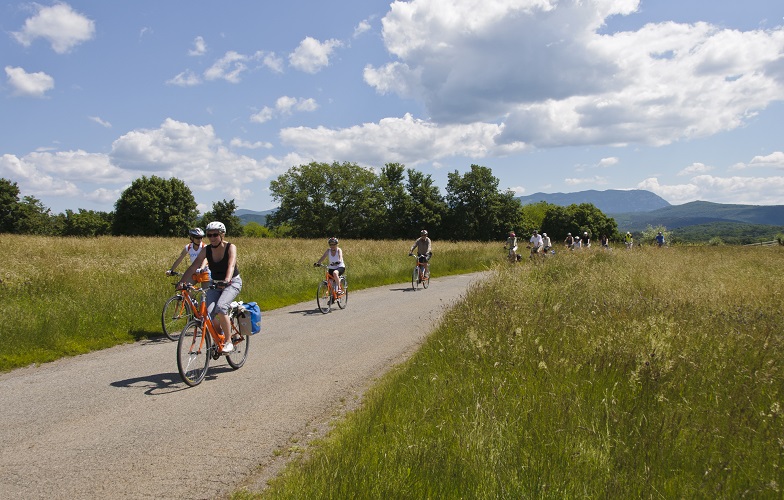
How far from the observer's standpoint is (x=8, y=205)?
230 ft

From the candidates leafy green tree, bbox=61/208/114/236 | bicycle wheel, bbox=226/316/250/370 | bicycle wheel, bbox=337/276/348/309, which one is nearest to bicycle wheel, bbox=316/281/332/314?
bicycle wheel, bbox=337/276/348/309

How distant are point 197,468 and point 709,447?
4.29m

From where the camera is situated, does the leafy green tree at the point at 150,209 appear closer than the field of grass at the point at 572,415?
No

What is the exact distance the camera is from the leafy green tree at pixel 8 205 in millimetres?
69688

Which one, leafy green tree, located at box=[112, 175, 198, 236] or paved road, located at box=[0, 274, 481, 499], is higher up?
leafy green tree, located at box=[112, 175, 198, 236]

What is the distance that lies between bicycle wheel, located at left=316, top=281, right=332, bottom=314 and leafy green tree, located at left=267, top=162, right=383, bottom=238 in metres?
68.9

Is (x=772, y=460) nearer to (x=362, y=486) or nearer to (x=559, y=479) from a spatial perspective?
(x=559, y=479)

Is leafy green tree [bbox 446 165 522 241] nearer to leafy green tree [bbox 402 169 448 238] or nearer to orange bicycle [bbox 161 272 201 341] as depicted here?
leafy green tree [bbox 402 169 448 238]

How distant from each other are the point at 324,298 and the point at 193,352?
649cm

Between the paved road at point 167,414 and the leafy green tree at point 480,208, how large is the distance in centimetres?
7474

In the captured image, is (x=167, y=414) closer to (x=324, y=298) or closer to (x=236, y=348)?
(x=236, y=348)

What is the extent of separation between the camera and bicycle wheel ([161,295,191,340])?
396 inches

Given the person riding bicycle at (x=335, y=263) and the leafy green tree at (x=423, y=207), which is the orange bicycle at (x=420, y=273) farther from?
the leafy green tree at (x=423, y=207)

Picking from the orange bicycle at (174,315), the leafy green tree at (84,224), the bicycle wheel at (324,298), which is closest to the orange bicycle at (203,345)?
the orange bicycle at (174,315)
